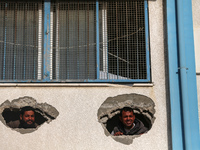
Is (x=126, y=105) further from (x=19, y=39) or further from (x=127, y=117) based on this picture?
(x=19, y=39)

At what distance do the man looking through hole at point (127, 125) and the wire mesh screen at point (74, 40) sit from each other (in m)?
0.88

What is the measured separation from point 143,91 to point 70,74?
4.46ft

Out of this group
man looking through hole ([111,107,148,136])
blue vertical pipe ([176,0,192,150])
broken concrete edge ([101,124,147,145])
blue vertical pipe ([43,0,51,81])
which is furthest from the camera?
blue vertical pipe ([43,0,51,81])

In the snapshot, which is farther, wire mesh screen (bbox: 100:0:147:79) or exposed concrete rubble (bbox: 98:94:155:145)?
wire mesh screen (bbox: 100:0:147:79)

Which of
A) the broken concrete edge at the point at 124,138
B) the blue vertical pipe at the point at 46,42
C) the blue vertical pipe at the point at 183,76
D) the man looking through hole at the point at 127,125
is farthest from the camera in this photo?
the blue vertical pipe at the point at 46,42

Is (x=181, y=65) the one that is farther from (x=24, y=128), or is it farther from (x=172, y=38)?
(x=24, y=128)

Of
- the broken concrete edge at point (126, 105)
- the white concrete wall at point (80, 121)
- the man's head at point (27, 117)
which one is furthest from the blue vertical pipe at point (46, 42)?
the broken concrete edge at point (126, 105)

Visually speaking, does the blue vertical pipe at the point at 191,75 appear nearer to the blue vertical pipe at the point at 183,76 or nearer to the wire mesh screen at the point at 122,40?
the blue vertical pipe at the point at 183,76

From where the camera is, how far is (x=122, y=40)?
→ 23.2 ft

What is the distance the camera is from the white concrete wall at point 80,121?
6.62 meters

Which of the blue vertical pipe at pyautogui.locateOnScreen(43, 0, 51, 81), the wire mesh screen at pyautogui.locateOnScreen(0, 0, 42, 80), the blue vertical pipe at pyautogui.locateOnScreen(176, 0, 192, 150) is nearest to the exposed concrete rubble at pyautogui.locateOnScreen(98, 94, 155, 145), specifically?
the blue vertical pipe at pyautogui.locateOnScreen(176, 0, 192, 150)

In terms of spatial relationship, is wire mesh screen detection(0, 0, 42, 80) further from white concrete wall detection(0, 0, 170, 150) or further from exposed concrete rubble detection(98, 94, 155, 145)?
exposed concrete rubble detection(98, 94, 155, 145)

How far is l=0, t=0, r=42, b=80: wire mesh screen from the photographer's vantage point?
7031 mm

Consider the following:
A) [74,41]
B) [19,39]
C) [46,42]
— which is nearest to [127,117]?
[74,41]
